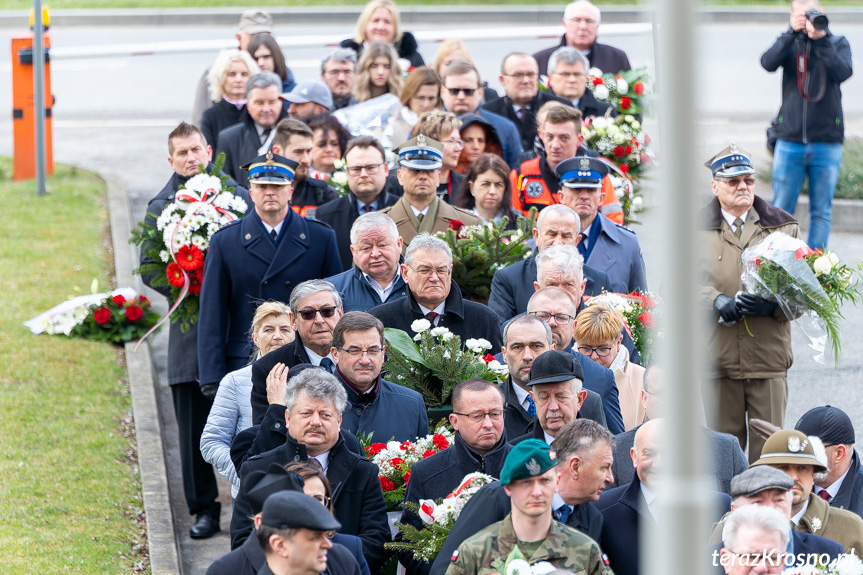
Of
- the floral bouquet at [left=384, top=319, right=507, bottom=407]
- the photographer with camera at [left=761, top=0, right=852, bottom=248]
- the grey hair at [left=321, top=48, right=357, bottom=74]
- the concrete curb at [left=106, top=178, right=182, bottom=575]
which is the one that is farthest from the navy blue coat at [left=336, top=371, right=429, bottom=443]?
the photographer with camera at [left=761, top=0, right=852, bottom=248]

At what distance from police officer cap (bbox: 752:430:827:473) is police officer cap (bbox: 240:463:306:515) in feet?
7.39

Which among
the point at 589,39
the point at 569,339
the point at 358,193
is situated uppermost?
the point at 589,39

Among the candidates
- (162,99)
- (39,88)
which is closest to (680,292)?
(39,88)

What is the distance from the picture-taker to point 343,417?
723 centimetres

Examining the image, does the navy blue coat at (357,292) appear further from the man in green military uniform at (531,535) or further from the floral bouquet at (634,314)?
the man in green military uniform at (531,535)

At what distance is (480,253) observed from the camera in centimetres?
902

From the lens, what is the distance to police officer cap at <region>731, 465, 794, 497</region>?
5.84 m

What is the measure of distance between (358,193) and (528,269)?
63.7 inches

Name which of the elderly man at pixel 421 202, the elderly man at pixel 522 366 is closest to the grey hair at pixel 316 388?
the elderly man at pixel 522 366

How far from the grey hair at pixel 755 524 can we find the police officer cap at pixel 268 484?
68.7 inches

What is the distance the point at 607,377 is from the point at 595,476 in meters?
1.55

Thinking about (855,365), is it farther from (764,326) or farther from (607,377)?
(607,377)

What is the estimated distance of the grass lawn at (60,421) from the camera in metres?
8.19

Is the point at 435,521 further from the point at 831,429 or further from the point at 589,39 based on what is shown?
the point at 589,39
